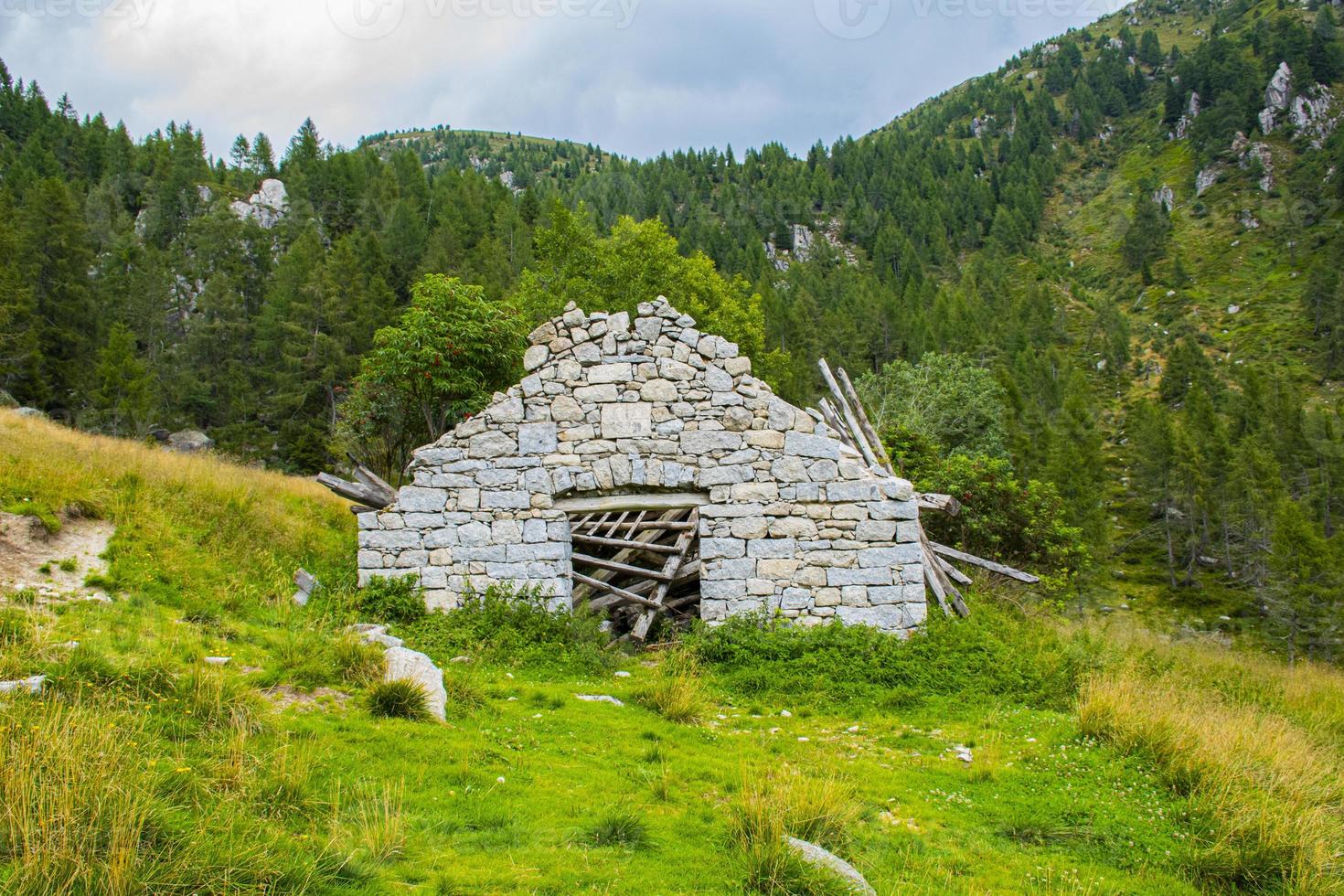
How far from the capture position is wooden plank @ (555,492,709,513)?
32.7ft

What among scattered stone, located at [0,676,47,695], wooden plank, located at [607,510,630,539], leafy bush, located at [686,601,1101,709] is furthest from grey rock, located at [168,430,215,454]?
scattered stone, located at [0,676,47,695]

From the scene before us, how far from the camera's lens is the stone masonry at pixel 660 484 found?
380 inches

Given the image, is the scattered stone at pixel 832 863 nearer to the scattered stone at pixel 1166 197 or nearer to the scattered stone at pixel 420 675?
the scattered stone at pixel 420 675

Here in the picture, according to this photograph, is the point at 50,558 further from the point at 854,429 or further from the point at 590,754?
the point at 854,429

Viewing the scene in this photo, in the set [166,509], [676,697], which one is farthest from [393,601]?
[676,697]

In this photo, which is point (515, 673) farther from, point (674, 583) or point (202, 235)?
point (202, 235)

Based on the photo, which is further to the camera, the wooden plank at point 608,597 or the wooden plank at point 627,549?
the wooden plank at point 627,549

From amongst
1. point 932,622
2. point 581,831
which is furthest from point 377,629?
point 932,622

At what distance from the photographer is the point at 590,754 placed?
5.77 metres

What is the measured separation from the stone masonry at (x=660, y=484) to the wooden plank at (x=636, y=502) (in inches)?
3.2

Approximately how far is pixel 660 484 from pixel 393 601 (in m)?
3.83

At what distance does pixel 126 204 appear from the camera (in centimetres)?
7675

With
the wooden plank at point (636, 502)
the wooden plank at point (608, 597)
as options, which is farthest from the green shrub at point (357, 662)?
the wooden plank at point (608, 597)

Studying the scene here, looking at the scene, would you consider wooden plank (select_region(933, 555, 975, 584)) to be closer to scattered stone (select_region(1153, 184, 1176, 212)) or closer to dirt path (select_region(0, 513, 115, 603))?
dirt path (select_region(0, 513, 115, 603))
